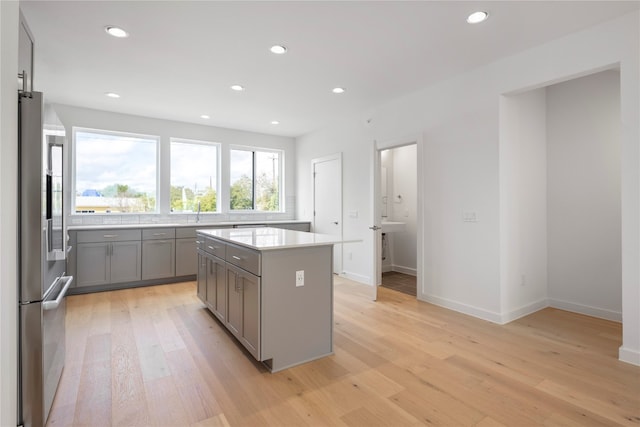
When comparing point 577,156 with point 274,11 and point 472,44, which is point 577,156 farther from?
point 274,11

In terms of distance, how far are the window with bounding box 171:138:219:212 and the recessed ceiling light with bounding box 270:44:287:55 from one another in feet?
11.0

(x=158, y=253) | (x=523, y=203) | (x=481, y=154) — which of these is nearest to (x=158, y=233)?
(x=158, y=253)

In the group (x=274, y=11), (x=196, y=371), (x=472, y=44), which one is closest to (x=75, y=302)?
(x=196, y=371)

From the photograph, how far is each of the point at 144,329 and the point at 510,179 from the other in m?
4.04

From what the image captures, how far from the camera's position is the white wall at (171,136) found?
15.9ft

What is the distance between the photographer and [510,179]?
3381 mm

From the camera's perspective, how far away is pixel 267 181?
263 inches

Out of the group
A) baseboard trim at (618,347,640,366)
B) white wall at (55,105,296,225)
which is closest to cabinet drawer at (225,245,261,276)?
baseboard trim at (618,347,640,366)

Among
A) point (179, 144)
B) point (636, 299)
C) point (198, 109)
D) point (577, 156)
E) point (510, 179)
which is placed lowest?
point (636, 299)

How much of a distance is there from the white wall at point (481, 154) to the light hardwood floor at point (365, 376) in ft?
1.52

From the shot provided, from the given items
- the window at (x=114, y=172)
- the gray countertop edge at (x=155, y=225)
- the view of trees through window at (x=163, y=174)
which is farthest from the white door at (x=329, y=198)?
the window at (x=114, y=172)

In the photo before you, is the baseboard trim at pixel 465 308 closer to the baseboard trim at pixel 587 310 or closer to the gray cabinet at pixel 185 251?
the baseboard trim at pixel 587 310

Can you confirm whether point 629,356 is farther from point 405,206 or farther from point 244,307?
point 405,206

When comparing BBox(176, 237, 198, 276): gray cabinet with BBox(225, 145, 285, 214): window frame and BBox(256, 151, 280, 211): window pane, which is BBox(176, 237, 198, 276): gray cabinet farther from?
BBox(256, 151, 280, 211): window pane
